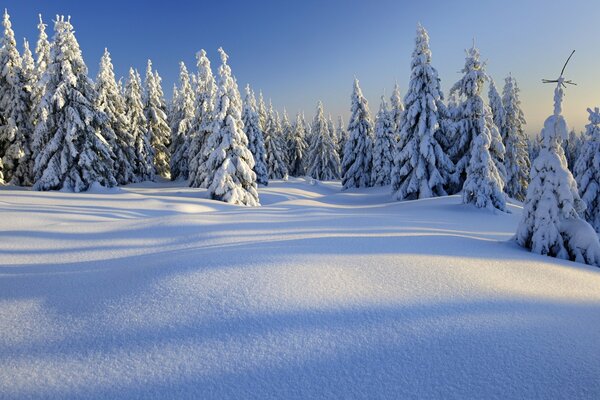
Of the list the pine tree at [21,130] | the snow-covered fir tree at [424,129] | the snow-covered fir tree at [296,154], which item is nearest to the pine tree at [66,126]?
the pine tree at [21,130]

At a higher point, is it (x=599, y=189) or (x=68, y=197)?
(x=599, y=189)

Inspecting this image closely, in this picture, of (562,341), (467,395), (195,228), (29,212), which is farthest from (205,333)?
(29,212)

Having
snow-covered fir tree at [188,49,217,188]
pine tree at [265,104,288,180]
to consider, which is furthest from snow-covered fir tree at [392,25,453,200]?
pine tree at [265,104,288,180]

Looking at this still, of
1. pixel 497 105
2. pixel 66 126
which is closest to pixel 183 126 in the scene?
pixel 66 126

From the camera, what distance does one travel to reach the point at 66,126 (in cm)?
2308

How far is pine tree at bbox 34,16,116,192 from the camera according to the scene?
22797mm

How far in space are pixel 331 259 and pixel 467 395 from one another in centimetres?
302

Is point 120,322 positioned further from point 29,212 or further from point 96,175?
point 96,175

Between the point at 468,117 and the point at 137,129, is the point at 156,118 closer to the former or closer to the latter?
the point at 137,129

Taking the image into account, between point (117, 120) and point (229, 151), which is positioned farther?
point (117, 120)

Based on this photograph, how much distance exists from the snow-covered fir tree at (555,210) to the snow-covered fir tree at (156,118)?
43.1 metres

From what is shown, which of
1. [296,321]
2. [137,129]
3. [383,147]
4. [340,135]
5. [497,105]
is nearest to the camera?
[296,321]

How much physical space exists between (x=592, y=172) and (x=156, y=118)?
1709 inches

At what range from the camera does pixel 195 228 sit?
8.00 metres
